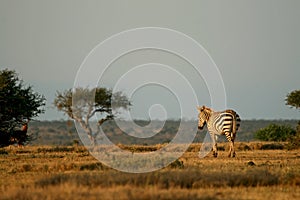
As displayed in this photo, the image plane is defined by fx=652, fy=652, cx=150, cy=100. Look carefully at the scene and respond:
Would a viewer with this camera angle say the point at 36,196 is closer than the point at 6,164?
Yes

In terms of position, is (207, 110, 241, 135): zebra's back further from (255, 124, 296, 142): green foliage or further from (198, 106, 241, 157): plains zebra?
(255, 124, 296, 142): green foliage

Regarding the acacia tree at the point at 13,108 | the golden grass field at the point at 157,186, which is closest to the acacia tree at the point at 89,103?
the acacia tree at the point at 13,108

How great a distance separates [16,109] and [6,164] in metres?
15.2

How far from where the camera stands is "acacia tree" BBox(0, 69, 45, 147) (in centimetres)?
4075

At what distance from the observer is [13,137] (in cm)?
4106

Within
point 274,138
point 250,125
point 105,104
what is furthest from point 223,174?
point 250,125

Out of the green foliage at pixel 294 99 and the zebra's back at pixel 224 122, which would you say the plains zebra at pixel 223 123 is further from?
the green foliage at pixel 294 99

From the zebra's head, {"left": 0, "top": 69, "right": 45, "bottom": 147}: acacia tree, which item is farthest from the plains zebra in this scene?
{"left": 0, "top": 69, "right": 45, "bottom": 147}: acacia tree

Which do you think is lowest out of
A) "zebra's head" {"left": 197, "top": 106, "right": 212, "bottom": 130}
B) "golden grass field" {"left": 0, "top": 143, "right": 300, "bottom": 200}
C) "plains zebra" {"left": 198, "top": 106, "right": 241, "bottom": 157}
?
"golden grass field" {"left": 0, "top": 143, "right": 300, "bottom": 200}

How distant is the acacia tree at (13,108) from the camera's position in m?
40.8

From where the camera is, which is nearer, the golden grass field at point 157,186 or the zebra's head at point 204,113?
the golden grass field at point 157,186

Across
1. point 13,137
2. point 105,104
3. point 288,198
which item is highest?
point 105,104

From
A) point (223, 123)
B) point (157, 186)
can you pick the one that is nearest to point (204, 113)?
point (223, 123)

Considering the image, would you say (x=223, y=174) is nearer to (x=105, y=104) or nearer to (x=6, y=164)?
(x=6, y=164)
